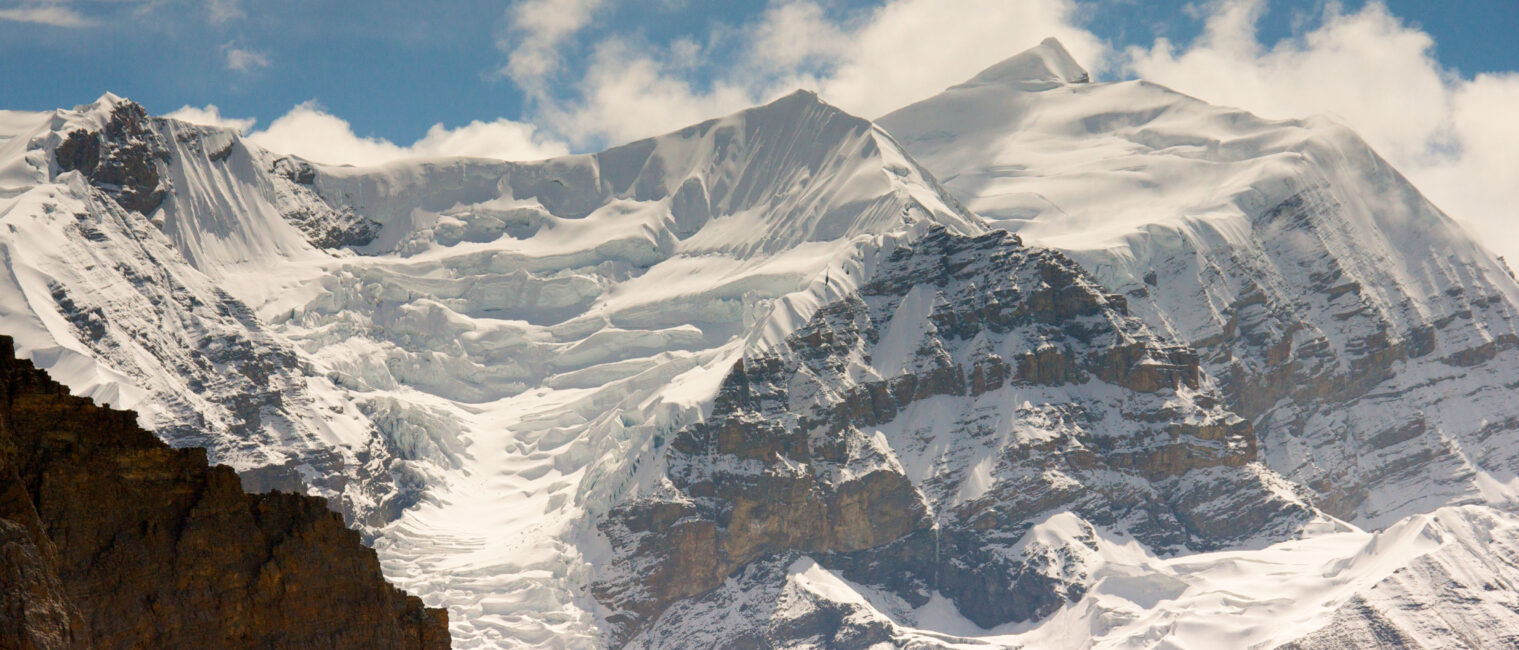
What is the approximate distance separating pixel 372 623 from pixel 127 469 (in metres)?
8.40

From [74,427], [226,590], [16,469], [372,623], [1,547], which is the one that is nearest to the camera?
[1,547]

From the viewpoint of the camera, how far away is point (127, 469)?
163 feet

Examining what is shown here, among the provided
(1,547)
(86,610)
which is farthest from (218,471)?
(1,547)

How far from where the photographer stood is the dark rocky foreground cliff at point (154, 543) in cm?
4669

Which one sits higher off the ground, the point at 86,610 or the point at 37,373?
the point at 37,373

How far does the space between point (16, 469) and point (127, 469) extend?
14.4ft

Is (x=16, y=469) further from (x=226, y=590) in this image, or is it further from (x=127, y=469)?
(x=226, y=590)

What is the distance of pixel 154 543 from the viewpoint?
50.1 metres

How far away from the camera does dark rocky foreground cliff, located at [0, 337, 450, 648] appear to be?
153 ft

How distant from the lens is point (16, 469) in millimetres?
45344

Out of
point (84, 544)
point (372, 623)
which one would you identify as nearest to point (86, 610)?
point (84, 544)

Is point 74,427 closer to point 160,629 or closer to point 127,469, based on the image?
point 127,469

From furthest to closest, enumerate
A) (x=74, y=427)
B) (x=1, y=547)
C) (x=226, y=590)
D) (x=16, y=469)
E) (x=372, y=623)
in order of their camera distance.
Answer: (x=372, y=623)
(x=226, y=590)
(x=74, y=427)
(x=16, y=469)
(x=1, y=547)

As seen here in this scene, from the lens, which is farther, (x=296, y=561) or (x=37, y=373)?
(x=296, y=561)
